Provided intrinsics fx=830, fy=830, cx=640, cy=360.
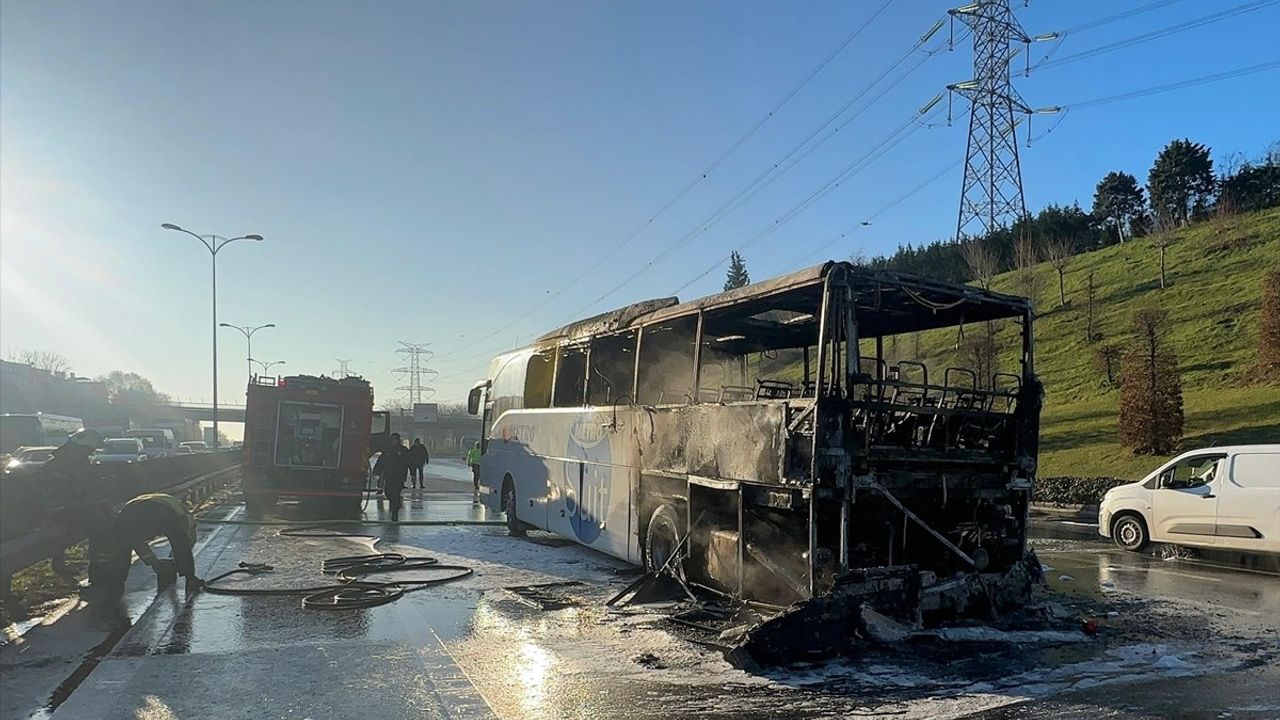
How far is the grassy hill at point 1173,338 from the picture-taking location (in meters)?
24.7

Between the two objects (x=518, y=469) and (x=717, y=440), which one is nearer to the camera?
(x=717, y=440)

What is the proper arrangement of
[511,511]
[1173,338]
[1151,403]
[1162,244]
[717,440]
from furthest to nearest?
1. [1162,244]
2. [1173,338]
3. [1151,403]
4. [511,511]
5. [717,440]

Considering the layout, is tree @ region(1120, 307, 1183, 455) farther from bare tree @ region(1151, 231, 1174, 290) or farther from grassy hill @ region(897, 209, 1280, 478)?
bare tree @ region(1151, 231, 1174, 290)

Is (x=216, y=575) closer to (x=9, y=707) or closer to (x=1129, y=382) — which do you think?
(x=9, y=707)

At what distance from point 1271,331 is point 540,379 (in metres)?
26.3

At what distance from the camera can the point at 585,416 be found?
468 inches

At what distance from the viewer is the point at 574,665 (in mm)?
6648

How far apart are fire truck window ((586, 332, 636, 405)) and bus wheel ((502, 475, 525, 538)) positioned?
4161 millimetres

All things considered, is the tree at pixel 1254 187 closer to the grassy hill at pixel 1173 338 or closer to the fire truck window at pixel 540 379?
the grassy hill at pixel 1173 338

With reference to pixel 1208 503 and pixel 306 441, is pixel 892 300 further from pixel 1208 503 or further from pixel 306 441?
pixel 306 441

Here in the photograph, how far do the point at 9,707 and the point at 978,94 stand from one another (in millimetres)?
40890

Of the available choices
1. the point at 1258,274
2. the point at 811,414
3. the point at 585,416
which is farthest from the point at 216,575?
the point at 1258,274

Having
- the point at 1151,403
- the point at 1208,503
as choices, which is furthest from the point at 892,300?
the point at 1151,403

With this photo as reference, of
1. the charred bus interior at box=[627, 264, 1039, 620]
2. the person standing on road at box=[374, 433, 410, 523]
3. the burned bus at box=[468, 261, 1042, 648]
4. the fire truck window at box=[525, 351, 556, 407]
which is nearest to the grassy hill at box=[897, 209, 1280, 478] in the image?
the burned bus at box=[468, 261, 1042, 648]
